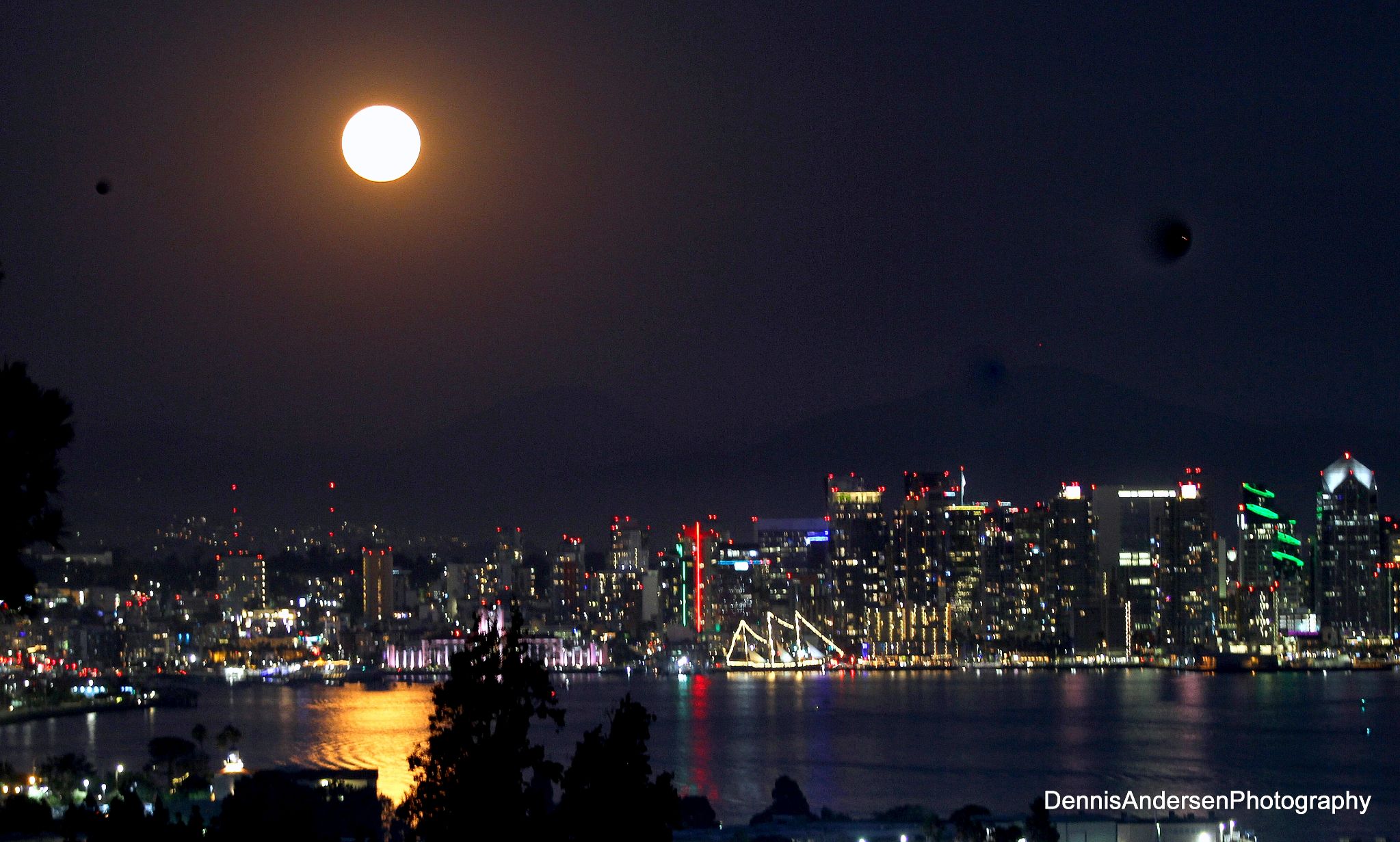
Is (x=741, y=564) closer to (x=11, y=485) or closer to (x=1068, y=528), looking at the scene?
(x=1068, y=528)

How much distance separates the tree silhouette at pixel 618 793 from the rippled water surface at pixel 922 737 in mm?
13660

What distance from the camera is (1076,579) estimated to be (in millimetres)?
66562

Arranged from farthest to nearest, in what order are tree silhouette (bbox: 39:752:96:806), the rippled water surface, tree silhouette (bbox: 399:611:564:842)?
the rippled water surface, tree silhouette (bbox: 39:752:96:806), tree silhouette (bbox: 399:611:564:842)

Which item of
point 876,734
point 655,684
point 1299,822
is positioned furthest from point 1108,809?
A: point 655,684

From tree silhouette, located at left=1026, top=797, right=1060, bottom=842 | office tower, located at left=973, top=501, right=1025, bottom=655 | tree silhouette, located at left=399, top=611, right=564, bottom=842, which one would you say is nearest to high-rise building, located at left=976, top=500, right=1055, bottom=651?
office tower, located at left=973, top=501, right=1025, bottom=655

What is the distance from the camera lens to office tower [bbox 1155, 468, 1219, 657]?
6669cm

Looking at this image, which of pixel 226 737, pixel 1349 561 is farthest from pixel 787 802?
pixel 1349 561

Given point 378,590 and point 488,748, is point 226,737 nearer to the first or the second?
point 488,748

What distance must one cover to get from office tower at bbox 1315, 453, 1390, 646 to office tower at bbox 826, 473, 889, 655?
768 inches

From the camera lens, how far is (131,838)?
473cm

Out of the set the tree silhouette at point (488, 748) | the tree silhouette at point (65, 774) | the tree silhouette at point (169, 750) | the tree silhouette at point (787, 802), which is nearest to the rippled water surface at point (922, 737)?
the tree silhouette at point (787, 802)

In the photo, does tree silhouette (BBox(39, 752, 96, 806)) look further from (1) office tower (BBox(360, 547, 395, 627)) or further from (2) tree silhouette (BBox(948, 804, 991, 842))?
(1) office tower (BBox(360, 547, 395, 627))

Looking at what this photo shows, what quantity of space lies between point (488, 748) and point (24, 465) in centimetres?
168

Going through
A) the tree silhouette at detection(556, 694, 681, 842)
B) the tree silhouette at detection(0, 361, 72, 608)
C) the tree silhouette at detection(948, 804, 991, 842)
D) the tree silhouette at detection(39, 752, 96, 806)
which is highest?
the tree silhouette at detection(0, 361, 72, 608)
